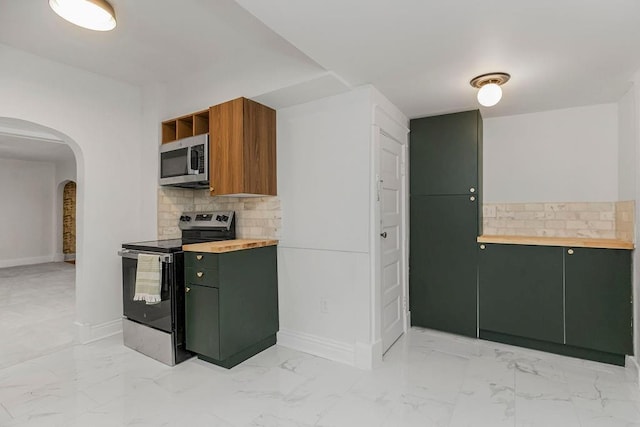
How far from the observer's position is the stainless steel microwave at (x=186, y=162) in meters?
2.80

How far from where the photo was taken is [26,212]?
287 inches

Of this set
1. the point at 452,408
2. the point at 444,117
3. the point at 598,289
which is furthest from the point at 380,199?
the point at 598,289

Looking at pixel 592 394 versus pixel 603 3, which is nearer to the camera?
pixel 603 3

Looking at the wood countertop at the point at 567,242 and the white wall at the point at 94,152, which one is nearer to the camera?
the wood countertop at the point at 567,242

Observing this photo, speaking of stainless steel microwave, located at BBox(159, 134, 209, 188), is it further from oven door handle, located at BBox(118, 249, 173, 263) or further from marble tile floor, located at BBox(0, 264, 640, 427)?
marble tile floor, located at BBox(0, 264, 640, 427)

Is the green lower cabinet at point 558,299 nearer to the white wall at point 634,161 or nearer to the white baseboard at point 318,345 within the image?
the white wall at point 634,161

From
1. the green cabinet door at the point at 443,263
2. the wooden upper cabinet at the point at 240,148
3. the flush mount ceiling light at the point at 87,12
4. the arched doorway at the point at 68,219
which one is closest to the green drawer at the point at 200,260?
the wooden upper cabinet at the point at 240,148

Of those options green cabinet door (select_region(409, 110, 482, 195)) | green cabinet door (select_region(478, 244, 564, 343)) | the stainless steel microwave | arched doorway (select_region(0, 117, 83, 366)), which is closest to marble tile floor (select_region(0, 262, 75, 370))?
arched doorway (select_region(0, 117, 83, 366))

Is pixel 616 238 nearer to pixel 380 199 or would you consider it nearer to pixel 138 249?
pixel 380 199

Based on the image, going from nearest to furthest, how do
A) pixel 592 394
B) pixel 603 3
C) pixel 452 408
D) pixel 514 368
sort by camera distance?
pixel 603 3
pixel 452 408
pixel 592 394
pixel 514 368

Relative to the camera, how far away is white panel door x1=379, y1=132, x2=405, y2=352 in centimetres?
270

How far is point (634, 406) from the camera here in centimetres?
193

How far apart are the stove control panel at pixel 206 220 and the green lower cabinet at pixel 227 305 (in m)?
0.55

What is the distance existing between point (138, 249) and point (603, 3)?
3.23 m
